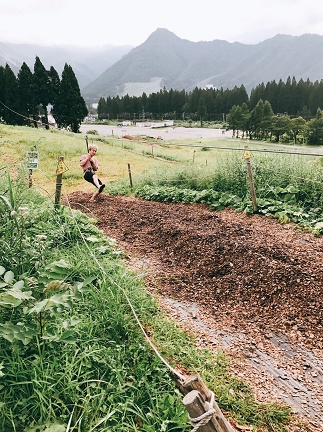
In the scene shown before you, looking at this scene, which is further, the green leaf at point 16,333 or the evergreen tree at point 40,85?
the evergreen tree at point 40,85

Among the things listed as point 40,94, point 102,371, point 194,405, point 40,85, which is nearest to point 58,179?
point 102,371

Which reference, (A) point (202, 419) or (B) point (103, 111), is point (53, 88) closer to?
(A) point (202, 419)

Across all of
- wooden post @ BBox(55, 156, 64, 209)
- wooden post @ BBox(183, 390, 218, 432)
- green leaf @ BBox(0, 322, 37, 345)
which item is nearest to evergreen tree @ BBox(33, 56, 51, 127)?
wooden post @ BBox(55, 156, 64, 209)

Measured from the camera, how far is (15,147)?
17.3 metres

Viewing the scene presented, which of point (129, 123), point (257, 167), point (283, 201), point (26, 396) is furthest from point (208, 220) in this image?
point (129, 123)

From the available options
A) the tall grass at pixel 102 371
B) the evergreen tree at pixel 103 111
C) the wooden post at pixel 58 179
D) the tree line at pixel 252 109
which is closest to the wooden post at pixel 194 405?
the tall grass at pixel 102 371

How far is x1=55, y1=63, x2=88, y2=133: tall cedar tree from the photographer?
48375 millimetres

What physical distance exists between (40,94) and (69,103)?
16.4 ft

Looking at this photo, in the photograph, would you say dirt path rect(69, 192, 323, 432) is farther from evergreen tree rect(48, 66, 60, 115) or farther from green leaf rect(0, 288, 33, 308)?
evergreen tree rect(48, 66, 60, 115)

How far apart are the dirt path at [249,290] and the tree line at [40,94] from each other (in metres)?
46.6

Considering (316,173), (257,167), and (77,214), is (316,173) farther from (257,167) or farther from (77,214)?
(77,214)

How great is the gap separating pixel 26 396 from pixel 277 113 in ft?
300

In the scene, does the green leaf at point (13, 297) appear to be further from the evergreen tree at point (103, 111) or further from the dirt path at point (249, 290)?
the evergreen tree at point (103, 111)

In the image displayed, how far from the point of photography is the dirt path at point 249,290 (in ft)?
9.98
